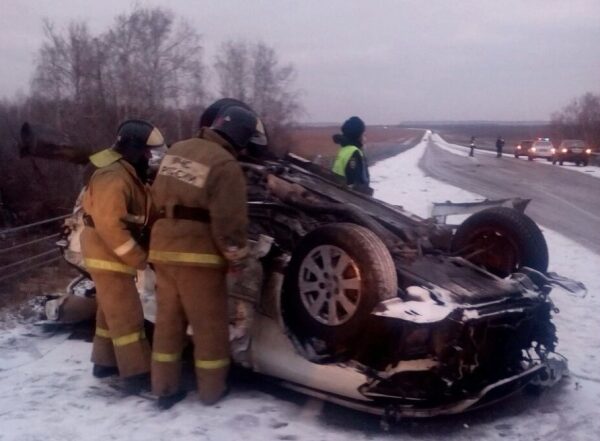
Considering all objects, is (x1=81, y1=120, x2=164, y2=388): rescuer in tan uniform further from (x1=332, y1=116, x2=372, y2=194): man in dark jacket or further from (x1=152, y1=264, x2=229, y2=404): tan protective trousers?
(x1=332, y1=116, x2=372, y2=194): man in dark jacket

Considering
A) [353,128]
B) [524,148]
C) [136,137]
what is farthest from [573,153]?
[136,137]

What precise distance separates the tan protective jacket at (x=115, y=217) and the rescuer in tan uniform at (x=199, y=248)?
26 cm

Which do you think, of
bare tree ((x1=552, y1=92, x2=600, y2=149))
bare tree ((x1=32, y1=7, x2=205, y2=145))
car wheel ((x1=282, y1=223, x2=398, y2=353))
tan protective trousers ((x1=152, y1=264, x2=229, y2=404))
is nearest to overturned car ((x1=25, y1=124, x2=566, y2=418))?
car wheel ((x1=282, y1=223, x2=398, y2=353))

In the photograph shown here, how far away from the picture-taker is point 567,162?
1618 inches

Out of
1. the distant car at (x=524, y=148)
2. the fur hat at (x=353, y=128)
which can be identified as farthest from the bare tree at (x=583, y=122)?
the fur hat at (x=353, y=128)

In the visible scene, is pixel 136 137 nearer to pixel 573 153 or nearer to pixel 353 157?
pixel 353 157

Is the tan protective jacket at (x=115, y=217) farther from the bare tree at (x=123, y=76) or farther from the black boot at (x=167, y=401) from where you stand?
the bare tree at (x=123, y=76)

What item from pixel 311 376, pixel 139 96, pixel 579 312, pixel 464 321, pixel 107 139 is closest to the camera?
pixel 464 321

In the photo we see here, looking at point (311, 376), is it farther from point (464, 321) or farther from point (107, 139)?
point (107, 139)

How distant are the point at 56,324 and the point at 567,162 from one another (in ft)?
128

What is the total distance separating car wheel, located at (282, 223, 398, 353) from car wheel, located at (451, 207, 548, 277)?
1400 mm

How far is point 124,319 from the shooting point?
183 inches

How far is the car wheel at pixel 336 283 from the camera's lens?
13.2ft

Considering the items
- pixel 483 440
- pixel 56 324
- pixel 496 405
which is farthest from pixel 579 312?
pixel 56 324
